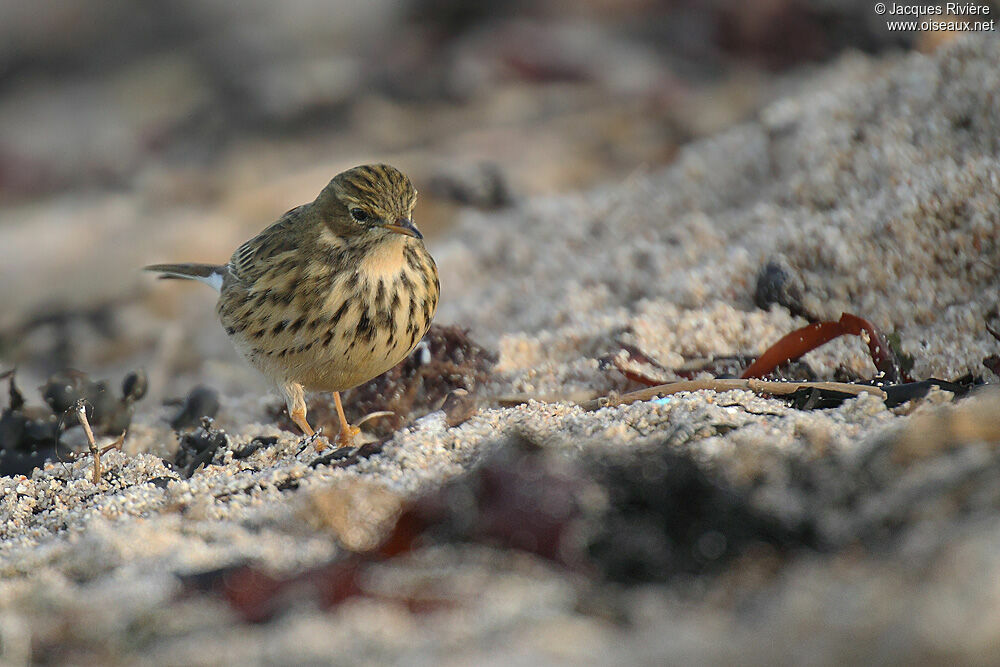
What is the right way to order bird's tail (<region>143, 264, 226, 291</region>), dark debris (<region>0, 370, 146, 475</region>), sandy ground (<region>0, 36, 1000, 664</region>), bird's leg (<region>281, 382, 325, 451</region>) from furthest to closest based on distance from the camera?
bird's tail (<region>143, 264, 226, 291</region>)
bird's leg (<region>281, 382, 325, 451</region>)
dark debris (<region>0, 370, 146, 475</region>)
sandy ground (<region>0, 36, 1000, 664</region>)

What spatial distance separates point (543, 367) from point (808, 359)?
1.04 m

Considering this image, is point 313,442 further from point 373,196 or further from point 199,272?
point 199,272

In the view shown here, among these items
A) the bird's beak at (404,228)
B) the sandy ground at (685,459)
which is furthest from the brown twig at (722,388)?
the bird's beak at (404,228)

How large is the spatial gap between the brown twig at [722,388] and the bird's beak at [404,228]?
100cm

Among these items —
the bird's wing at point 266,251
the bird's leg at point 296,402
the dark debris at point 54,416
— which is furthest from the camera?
the bird's wing at point 266,251

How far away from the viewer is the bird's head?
4.03 metres

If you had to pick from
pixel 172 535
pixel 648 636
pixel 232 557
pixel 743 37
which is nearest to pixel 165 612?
pixel 232 557

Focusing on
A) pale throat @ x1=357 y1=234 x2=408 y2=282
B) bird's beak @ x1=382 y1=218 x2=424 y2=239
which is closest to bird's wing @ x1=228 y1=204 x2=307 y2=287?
pale throat @ x1=357 y1=234 x2=408 y2=282

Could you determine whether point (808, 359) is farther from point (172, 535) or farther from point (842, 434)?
point (172, 535)

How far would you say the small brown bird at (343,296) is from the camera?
392cm

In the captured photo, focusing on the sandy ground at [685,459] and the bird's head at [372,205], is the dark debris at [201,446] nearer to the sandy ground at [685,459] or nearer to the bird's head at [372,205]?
the sandy ground at [685,459]

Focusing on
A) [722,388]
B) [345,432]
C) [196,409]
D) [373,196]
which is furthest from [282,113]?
[722,388]

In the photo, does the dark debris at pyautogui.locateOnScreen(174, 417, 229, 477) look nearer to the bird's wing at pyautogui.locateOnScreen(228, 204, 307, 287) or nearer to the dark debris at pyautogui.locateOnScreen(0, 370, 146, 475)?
the dark debris at pyautogui.locateOnScreen(0, 370, 146, 475)

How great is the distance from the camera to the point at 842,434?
2.50 meters
